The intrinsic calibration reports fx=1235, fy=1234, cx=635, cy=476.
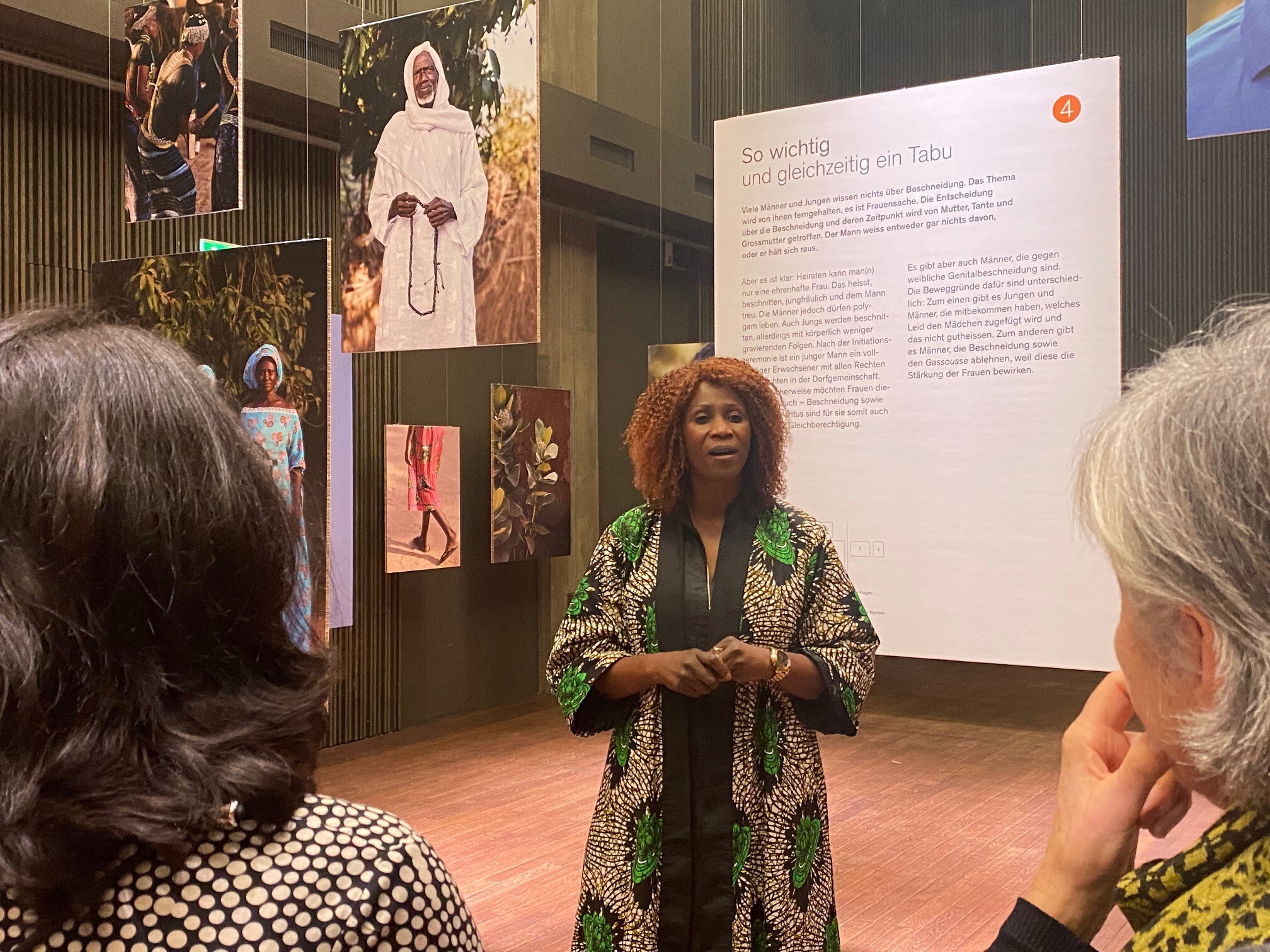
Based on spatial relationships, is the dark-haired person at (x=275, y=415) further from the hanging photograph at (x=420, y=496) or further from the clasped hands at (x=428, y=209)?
the hanging photograph at (x=420, y=496)

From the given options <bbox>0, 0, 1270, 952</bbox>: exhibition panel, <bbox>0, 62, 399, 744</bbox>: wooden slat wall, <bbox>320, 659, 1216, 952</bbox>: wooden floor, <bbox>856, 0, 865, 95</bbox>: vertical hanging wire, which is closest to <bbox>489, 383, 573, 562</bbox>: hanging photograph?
<bbox>0, 0, 1270, 952</bbox>: exhibition panel

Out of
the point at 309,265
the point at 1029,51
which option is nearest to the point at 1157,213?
the point at 1029,51

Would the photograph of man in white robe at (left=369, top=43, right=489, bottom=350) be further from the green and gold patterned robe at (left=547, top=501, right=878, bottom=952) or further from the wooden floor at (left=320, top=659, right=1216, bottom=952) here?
the wooden floor at (left=320, top=659, right=1216, bottom=952)

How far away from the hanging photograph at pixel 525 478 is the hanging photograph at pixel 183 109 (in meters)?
2.64

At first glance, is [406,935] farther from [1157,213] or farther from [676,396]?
[1157,213]

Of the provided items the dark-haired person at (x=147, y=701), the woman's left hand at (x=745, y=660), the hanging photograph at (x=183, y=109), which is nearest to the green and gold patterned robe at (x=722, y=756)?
→ the woman's left hand at (x=745, y=660)

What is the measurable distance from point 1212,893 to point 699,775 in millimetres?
2106

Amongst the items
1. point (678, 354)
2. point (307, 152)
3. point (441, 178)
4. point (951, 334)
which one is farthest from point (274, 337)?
point (951, 334)

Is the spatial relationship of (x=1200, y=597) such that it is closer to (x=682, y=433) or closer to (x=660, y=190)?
(x=682, y=433)

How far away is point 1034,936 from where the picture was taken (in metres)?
1.29

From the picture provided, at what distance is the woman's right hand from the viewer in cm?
291

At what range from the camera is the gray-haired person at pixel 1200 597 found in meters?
1.00

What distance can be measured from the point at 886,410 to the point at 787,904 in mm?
1547

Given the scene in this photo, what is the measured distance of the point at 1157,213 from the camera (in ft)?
12.1
